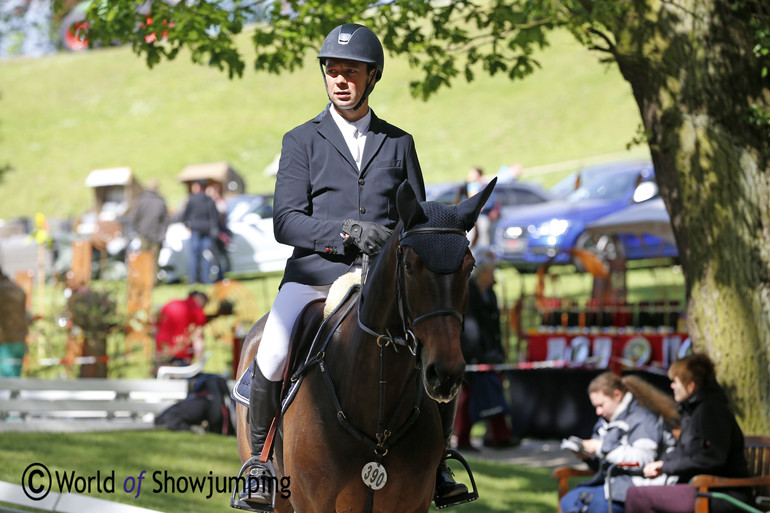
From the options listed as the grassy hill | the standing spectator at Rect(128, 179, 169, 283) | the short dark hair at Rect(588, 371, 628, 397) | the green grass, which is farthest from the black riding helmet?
the grassy hill

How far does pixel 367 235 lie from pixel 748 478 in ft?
13.0

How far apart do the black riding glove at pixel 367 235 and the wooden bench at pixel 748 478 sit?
139 inches

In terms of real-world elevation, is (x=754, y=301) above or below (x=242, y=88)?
below

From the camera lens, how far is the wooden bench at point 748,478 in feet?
23.6

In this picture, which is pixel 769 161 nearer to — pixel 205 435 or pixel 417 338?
pixel 417 338

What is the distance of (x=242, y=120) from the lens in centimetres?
5494

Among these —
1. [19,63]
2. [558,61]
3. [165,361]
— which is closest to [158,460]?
[165,361]

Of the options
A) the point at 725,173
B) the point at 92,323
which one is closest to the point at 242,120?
the point at 92,323

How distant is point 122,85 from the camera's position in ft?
207

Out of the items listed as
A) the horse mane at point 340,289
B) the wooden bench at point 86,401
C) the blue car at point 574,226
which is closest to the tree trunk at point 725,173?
the horse mane at point 340,289

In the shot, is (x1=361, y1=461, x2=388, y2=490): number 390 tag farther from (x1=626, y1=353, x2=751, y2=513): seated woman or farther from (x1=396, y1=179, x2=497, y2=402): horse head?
(x1=626, y1=353, x2=751, y2=513): seated woman

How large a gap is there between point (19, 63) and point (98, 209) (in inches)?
1720

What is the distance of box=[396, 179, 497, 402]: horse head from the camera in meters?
4.07

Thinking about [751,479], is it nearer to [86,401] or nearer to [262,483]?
Answer: [262,483]
